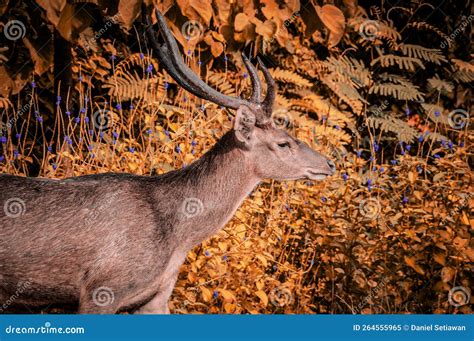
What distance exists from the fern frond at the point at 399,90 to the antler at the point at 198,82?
4.75 metres

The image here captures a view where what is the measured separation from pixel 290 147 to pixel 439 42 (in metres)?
6.21

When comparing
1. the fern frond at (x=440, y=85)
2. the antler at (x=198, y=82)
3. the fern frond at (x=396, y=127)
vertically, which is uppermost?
the antler at (x=198, y=82)

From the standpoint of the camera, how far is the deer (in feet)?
16.9

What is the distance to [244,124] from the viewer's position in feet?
18.4

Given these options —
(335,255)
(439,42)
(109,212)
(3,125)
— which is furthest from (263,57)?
(109,212)

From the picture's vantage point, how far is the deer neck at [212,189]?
5.47 metres

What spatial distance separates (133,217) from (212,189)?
60 cm

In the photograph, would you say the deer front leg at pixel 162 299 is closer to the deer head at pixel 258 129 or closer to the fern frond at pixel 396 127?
the deer head at pixel 258 129

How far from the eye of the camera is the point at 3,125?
8438 mm

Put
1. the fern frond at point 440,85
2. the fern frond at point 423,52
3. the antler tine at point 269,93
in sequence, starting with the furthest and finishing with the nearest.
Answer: the fern frond at point 440,85
the fern frond at point 423,52
the antler tine at point 269,93

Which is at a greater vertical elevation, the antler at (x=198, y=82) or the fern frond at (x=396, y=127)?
the antler at (x=198, y=82)

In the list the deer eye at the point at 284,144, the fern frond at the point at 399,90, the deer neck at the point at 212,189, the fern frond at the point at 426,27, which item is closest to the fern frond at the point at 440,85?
the fern frond at the point at 399,90

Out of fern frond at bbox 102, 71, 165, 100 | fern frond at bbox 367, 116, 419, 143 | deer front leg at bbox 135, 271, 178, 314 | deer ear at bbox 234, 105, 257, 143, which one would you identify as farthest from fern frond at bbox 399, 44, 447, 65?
deer front leg at bbox 135, 271, 178, 314

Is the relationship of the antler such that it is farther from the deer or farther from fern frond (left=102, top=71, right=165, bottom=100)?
fern frond (left=102, top=71, right=165, bottom=100)
